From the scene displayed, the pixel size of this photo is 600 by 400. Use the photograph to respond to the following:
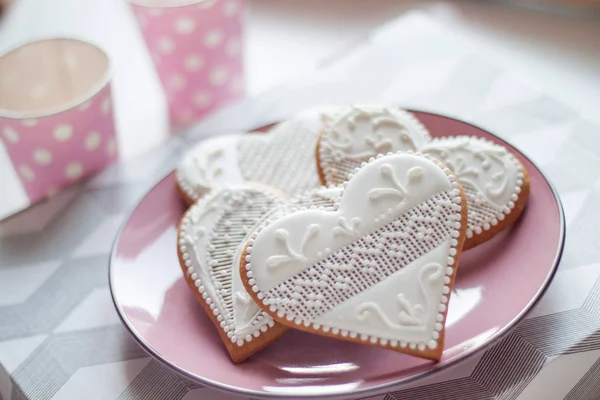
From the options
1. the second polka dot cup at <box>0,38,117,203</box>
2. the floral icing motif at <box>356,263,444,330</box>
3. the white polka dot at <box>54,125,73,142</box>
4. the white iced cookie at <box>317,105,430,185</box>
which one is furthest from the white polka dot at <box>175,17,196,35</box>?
the floral icing motif at <box>356,263,444,330</box>

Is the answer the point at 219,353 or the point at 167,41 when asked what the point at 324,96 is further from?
the point at 219,353

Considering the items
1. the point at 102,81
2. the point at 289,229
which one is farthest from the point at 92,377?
the point at 102,81

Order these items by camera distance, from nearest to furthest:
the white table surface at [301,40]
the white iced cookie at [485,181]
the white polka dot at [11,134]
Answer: the white iced cookie at [485,181], the white polka dot at [11,134], the white table surface at [301,40]

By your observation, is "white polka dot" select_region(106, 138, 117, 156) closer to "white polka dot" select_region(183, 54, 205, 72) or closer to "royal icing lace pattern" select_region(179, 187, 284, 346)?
"white polka dot" select_region(183, 54, 205, 72)

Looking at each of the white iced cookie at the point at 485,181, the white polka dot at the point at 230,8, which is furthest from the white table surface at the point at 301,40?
the white iced cookie at the point at 485,181

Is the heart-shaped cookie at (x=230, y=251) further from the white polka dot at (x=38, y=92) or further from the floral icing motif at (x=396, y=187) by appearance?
the white polka dot at (x=38, y=92)

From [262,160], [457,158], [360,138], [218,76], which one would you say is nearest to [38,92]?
[218,76]
